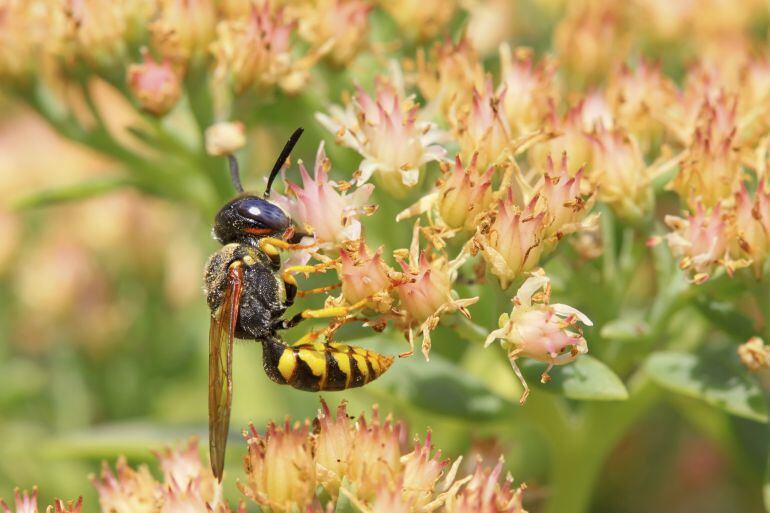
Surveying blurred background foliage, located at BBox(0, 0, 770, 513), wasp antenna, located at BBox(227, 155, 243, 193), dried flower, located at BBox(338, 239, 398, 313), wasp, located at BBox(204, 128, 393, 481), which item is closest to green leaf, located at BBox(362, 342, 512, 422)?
blurred background foliage, located at BBox(0, 0, 770, 513)

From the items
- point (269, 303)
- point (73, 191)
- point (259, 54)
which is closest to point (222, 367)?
point (269, 303)

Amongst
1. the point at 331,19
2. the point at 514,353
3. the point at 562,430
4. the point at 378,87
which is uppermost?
the point at 331,19

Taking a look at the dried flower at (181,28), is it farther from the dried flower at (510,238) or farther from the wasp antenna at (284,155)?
the dried flower at (510,238)

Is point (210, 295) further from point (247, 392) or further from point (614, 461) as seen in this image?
point (614, 461)

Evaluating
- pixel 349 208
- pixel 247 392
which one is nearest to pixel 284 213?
pixel 349 208

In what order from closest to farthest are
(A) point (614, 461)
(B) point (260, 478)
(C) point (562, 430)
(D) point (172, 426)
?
(B) point (260, 478), (C) point (562, 430), (D) point (172, 426), (A) point (614, 461)

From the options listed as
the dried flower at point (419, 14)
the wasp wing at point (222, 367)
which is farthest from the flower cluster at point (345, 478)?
the dried flower at point (419, 14)

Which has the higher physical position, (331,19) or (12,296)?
(331,19)
